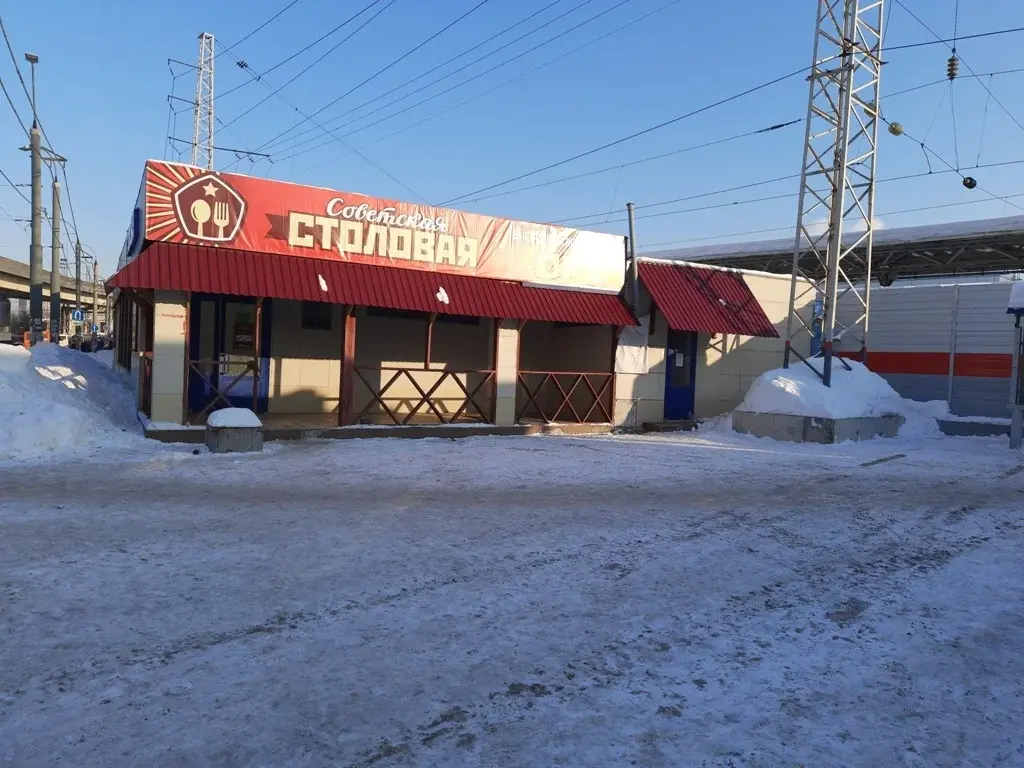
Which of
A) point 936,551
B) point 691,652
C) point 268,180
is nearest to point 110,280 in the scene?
point 268,180

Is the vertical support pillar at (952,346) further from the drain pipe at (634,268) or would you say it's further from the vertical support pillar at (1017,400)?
the drain pipe at (634,268)

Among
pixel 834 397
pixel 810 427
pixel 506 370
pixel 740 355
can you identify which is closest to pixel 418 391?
pixel 506 370

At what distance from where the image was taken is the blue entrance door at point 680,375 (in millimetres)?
18266

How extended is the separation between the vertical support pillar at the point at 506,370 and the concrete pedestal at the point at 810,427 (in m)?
5.63

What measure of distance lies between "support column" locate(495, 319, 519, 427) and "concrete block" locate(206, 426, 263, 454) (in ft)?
18.5

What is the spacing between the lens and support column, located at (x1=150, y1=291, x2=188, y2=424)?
12.2 meters

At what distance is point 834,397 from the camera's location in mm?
16359

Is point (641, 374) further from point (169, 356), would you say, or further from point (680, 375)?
point (169, 356)

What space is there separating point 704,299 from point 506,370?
5778 millimetres

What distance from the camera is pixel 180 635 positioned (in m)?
4.30

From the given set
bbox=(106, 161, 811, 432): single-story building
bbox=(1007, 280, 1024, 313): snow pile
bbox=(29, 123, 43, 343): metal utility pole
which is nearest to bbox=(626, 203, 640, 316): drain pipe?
bbox=(106, 161, 811, 432): single-story building

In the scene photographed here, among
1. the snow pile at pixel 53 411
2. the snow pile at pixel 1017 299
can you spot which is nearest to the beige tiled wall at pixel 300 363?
the snow pile at pixel 53 411

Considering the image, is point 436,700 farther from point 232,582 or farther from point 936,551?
point 936,551

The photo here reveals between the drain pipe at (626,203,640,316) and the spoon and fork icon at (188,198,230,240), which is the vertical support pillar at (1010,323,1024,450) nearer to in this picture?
the drain pipe at (626,203,640,316)
